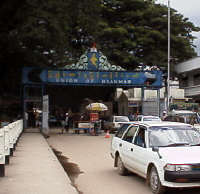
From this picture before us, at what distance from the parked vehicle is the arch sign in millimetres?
19598

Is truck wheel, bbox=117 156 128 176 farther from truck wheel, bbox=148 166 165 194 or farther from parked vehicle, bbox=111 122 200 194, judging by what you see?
truck wheel, bbox=148 166 165 194

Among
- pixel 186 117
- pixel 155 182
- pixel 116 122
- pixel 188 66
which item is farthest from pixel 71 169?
pixel 188 66

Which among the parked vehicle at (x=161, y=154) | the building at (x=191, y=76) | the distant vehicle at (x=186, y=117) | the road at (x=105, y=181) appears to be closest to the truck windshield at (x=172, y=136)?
the parked vehicle at (x=161, y=154)

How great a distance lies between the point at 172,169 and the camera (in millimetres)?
7535

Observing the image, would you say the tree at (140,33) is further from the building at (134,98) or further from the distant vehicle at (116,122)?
the distant vehicle at (116,122)

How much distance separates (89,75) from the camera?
3048 centimetres

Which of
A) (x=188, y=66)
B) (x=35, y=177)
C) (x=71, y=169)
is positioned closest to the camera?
(x=35, y=177)

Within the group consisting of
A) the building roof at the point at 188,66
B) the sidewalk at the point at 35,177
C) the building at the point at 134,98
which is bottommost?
the sidewalk at the point at 35,177

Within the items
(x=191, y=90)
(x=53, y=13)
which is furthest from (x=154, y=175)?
(x=191, y=90)

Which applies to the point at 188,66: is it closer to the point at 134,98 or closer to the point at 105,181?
the point at 134,98

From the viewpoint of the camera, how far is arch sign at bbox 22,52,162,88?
29.9m

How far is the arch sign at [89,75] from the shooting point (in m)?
29.9

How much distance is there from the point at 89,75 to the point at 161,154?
22.8 metres

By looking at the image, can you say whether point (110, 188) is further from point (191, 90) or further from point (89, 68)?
point (191, 90)
